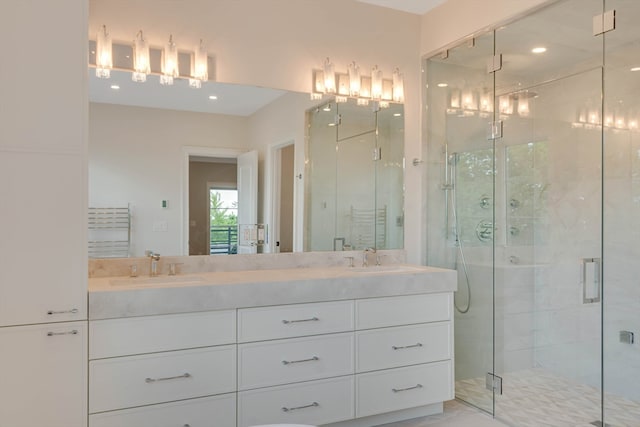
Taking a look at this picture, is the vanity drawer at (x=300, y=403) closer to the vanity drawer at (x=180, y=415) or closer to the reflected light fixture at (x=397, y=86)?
the vanity drawer at (x=180, y=415)

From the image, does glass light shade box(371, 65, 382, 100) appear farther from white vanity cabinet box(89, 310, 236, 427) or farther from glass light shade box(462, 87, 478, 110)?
white vanity cabinet box(89, 310, 236, 427)

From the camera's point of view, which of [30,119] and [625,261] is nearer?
[30,119]

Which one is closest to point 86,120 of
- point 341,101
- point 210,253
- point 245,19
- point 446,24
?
point 210,253

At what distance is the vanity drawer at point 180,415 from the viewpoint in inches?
85.7

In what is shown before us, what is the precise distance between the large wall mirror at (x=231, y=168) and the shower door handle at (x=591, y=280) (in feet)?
4.22

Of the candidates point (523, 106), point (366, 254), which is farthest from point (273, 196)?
point (523, 106)

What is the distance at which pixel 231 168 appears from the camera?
10.1 ft

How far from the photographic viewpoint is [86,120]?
215 centimetres

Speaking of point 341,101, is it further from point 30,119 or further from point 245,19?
point 30,119

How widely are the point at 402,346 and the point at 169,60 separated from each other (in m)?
2.28

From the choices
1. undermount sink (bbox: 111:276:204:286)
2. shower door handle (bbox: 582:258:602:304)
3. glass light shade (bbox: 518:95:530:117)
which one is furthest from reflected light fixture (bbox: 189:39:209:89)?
shower door handle (bbox: 582:258:602:304)

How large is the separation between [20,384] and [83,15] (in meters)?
1.68

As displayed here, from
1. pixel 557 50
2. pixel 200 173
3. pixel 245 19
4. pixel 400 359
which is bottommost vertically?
pixel 400 359

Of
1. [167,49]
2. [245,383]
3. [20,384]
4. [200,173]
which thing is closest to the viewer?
[20,384]
